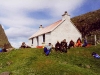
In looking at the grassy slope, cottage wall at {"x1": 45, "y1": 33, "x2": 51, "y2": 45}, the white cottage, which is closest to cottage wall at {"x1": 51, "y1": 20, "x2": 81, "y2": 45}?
the white cottage

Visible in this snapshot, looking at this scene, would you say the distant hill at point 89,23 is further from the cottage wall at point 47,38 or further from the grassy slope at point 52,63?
the grassy slope at point 52,63

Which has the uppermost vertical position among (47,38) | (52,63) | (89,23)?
(89,23)

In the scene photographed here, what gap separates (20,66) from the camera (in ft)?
83.8

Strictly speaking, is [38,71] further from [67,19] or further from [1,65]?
[67,19]

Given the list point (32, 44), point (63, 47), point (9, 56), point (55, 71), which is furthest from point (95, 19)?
point (55, 71)

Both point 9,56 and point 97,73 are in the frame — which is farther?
point 9,56

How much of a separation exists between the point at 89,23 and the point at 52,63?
4530 cm

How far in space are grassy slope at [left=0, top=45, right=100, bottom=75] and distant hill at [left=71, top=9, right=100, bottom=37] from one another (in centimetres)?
2980

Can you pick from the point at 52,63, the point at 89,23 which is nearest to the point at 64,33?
the point at 52,63

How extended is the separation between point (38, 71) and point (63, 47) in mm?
10271

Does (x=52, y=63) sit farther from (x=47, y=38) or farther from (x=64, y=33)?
(x=64, y=33)

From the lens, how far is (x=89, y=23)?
6856cm

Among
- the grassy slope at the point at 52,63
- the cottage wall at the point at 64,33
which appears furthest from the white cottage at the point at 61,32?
the grassy slope at the point at 52,63

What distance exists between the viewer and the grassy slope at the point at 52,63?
2338cm
